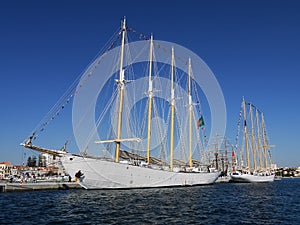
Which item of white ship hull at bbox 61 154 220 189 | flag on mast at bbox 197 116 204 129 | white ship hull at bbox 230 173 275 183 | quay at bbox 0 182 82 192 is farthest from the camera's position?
white ship hull at bbox 230 173 275 183

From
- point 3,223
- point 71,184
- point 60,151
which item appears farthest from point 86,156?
point 3,223

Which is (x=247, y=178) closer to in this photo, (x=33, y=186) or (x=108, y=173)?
(x=108, y=173)

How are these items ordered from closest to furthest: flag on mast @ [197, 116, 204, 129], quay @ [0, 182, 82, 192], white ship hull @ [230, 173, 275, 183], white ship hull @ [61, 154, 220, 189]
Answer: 1. white ship hull @ [61, 154, 220, 189]
2. quay @ [0, 182, 82, 192]
3. flag on mast @ [197, 116, 204, 129]
4. white ship hull @ [230, 173, 275, 183]

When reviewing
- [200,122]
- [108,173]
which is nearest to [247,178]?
[200,122]

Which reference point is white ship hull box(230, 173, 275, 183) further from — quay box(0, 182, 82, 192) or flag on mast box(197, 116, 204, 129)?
quay box(0, 182, 82, 192)

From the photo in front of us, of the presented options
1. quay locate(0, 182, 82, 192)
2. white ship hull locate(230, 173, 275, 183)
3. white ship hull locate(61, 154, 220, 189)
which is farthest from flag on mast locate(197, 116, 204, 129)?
quay locate(0, 182, 82, 192)

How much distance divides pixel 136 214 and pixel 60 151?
88.5 feet

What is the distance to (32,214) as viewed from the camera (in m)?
26.9

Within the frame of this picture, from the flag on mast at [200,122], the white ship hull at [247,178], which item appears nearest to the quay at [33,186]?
the flag on mast at [200,122]

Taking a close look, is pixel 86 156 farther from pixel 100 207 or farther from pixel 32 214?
pixel 32 214

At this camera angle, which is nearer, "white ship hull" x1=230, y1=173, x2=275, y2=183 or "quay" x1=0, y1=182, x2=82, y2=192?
"quay" x1=0, y1=182, x2=82, y2=192

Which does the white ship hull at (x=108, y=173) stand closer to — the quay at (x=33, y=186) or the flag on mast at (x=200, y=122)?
the quay at (x=33, y=186)

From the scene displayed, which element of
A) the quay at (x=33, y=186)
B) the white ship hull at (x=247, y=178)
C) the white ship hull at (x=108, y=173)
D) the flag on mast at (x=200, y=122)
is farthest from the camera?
the white ship hull at (x=247, y=178)

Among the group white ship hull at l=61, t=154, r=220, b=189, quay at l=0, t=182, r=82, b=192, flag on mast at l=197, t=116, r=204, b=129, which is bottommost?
quay at l=0, t=182, r=82, b=192
